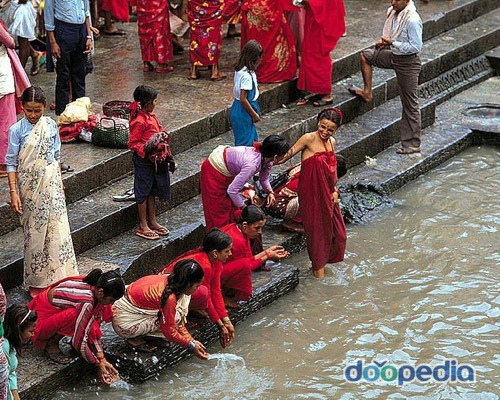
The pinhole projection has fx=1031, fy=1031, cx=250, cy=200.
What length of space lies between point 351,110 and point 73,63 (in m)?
2.95

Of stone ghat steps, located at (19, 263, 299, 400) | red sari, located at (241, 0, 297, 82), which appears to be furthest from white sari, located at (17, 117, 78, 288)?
red sari, located at (241, 0, 297, 82)

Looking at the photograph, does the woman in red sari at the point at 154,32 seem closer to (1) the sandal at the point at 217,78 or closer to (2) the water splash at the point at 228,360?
(1) the sandal at the point at 217,78

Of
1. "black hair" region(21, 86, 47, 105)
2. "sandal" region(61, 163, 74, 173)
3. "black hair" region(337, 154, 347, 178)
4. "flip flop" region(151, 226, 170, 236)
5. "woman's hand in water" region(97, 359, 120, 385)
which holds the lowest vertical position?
"woman's hand in water" region(97, 359, 120, 385)

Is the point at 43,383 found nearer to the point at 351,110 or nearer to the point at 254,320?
the point at 254,320

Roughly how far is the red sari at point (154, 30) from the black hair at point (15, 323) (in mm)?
4882

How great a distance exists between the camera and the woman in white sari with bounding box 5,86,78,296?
6.82m

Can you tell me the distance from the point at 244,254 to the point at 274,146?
0.88 meters

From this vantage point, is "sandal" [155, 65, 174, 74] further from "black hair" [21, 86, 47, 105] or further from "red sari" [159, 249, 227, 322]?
"red sari" [159, 249, 227, 322]

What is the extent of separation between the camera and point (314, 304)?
25.2 ft

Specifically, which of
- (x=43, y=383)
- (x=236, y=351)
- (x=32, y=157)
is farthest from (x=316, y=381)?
(x=32, y=157)

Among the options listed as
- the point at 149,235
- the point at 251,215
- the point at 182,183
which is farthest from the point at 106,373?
the point at 182,183

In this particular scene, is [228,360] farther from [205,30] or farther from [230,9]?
[230,9]

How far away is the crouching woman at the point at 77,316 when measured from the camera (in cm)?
639

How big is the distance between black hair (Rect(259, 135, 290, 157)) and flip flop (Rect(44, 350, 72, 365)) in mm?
2121
